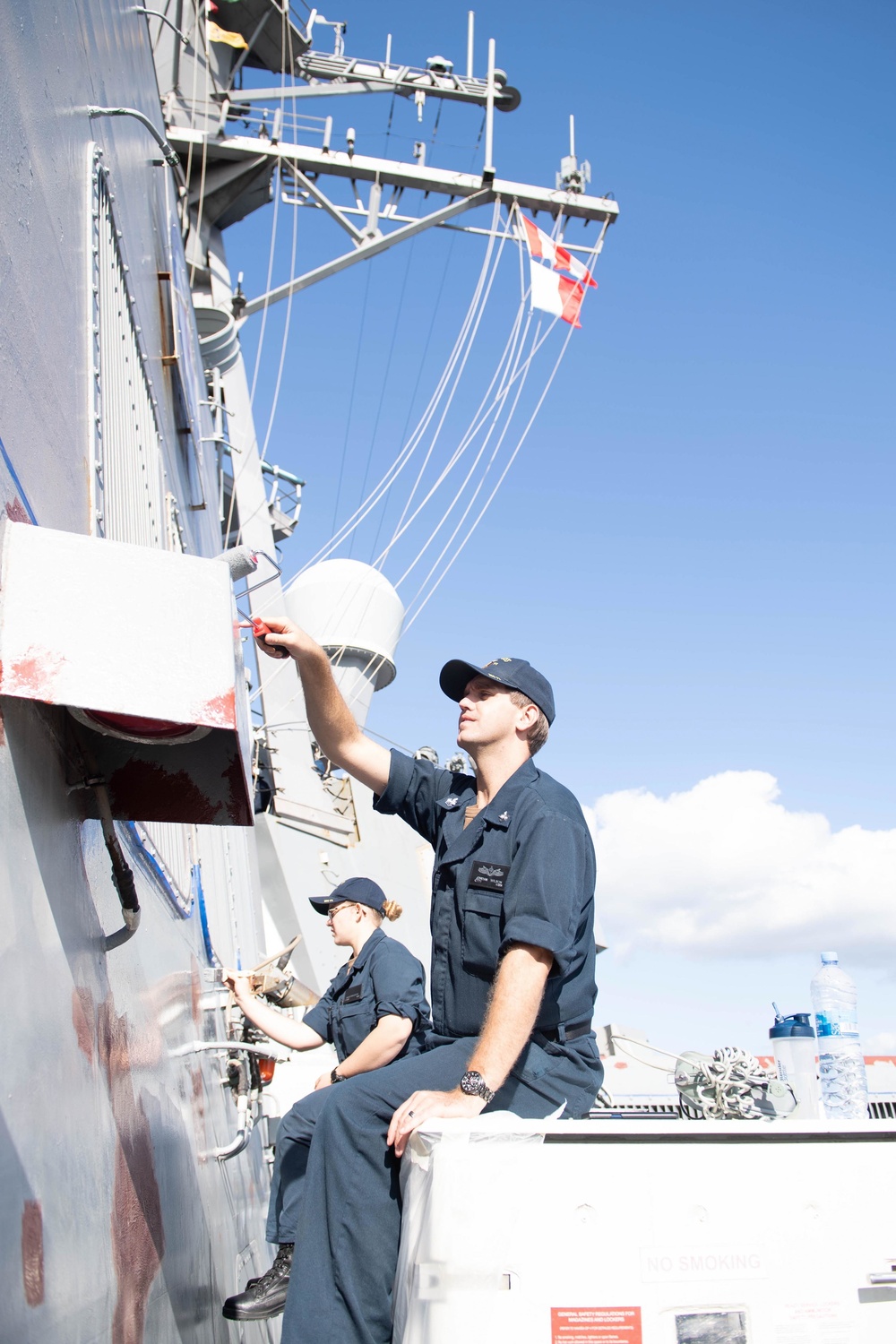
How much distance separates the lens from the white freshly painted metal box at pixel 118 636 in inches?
57.4

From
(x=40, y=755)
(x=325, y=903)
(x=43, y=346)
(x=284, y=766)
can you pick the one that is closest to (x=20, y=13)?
(x=43, y=346)

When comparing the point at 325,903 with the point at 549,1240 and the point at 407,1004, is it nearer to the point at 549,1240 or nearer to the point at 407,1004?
the point at 407,1004

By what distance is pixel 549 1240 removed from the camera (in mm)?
1660

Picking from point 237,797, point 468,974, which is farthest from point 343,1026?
point 237,797

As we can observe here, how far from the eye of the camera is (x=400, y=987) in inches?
138

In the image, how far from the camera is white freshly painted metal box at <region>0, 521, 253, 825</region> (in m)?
1.46

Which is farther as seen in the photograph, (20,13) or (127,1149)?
(127,1149)

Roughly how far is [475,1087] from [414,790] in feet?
3.01

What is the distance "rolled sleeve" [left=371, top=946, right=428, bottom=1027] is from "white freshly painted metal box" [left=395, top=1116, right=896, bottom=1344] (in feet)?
4.98

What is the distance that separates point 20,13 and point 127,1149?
1864 millimetres

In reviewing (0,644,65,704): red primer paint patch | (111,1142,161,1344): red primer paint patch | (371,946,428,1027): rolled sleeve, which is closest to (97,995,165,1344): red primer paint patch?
(111,1142,161,1344): red primer paint patch

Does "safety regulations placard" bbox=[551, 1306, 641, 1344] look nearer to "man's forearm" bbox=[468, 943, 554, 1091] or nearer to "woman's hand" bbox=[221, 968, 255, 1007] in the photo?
"man's forearm" bbox=[468, 943, 554, 1091]

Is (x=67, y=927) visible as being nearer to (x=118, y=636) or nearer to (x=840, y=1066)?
(x=118, y=636)

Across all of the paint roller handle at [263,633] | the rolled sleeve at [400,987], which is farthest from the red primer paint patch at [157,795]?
the rolled sleeve at [400,987]
